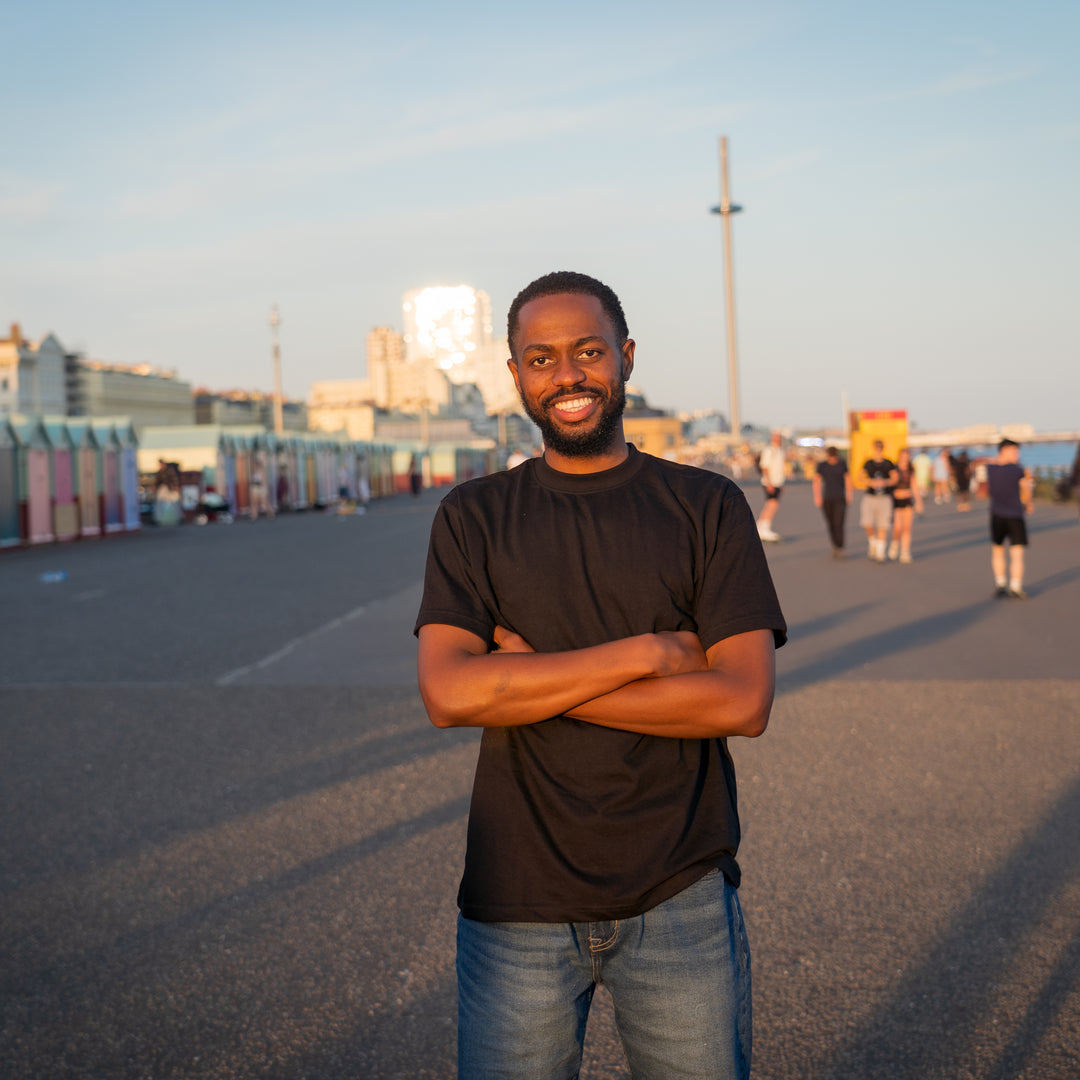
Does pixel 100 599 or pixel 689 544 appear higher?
pixel 689 544

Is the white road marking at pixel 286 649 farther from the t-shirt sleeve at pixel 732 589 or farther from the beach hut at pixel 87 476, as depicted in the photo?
the beach hut at pixel 87 476

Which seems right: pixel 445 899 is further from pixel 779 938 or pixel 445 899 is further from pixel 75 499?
pixel 75 499

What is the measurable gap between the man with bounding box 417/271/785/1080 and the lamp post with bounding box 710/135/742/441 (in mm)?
14588

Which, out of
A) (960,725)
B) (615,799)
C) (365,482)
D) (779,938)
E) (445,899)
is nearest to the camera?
(615,799)

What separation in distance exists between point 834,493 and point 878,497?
0.83 meters

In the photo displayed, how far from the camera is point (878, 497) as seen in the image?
55.8 feet

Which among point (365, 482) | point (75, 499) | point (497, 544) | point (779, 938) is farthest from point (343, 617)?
point (365, 482)

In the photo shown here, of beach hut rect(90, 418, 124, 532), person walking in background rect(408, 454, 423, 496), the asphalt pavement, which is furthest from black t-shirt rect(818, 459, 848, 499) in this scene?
person walking in background rect(408, 454, 423, 496)

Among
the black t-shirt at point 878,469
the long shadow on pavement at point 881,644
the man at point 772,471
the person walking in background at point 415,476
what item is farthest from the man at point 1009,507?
the person walking in background at point 415,476

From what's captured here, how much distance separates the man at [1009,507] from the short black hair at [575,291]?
10.8 metres

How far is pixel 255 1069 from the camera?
3.12 meters

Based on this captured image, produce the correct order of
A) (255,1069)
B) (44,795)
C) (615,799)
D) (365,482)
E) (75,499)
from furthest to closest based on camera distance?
(365,482)
(75,499)
(44,795)
(255,1069)
(615,799)

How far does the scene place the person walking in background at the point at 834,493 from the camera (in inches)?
Answer: 695

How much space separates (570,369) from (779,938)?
2478 millimetres
